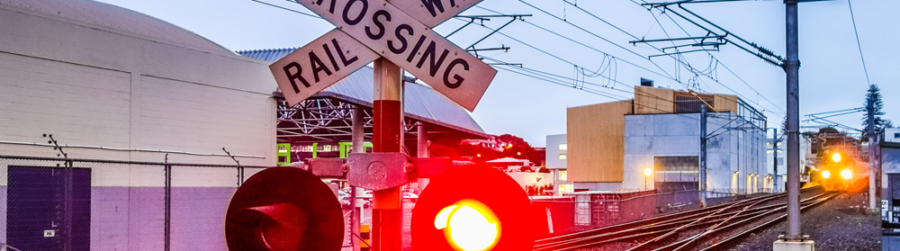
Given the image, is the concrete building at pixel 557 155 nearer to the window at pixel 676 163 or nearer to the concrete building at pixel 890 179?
the window at pixel 676 163

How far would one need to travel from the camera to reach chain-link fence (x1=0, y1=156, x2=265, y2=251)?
557 inches

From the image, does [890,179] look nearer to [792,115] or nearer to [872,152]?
[872,152]

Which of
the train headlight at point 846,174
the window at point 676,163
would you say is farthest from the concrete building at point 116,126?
the train headlight at point 846,174

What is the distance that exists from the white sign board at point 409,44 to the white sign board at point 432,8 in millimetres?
35

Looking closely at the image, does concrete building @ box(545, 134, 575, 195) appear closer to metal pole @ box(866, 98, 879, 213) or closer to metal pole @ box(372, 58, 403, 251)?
metal pole @ box(866, 98, 879, 213)

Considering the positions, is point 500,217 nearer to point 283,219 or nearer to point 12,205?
point 283,219

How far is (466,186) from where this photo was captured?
197 cm

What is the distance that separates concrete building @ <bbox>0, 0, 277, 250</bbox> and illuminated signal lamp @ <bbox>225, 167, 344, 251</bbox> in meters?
11.6

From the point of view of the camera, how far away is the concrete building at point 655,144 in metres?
59.5

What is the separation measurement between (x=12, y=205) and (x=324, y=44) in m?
14.1

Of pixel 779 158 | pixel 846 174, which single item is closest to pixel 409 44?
pixel 846 174

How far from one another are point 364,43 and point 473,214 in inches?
31.0

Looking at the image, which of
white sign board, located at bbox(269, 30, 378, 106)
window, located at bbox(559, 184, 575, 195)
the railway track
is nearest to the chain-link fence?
the railway track

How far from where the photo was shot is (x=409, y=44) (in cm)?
246
